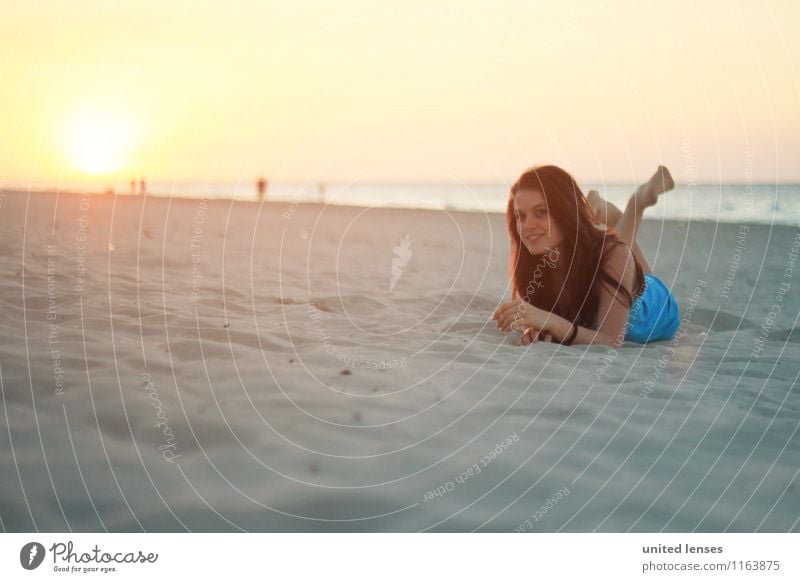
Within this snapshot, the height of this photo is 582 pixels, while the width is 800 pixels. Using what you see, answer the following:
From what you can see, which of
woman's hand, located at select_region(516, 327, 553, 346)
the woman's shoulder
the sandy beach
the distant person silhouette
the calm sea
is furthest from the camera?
the calm sea

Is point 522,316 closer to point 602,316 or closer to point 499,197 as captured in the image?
point 602,316

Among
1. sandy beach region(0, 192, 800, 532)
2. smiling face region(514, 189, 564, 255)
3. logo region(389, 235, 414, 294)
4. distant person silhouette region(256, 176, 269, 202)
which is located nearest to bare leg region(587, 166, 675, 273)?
sandy beach region(0, 192, 800, 532)

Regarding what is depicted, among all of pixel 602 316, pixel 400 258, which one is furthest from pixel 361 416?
pixel 400 258

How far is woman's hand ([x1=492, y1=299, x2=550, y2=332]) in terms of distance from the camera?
1871 mm

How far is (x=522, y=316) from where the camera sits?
1.88m

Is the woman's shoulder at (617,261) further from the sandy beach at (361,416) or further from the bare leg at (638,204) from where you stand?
the bare leg at (638,204)

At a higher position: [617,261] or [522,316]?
[617,261]

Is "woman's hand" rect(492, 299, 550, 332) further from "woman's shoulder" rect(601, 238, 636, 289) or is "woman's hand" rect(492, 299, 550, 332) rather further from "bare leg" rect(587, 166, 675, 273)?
"bare leg" rect(587, 166, 675, 273)

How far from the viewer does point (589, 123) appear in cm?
252
